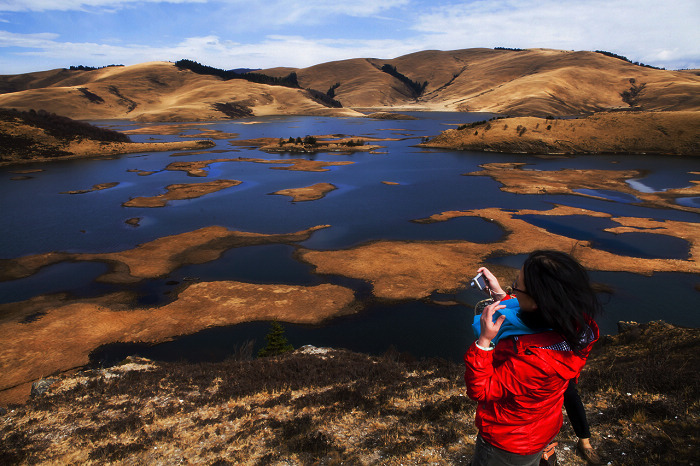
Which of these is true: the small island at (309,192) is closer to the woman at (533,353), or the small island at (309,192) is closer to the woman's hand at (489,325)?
the woman at (533,353)

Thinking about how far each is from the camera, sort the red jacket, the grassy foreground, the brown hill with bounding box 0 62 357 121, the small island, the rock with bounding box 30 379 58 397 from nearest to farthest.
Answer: the red jacket
the grassy foreground
the rock with bounding box 30 379 58 397
the small island
the brown hill with bounding box 0 62 357 121

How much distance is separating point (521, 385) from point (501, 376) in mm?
153

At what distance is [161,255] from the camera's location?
84.5 feet

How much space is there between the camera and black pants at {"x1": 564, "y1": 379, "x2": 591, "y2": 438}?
15.9ft

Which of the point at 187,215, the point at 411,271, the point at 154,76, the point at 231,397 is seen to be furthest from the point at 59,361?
the point at 154,76

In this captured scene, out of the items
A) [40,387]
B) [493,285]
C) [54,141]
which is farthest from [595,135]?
[54,141]

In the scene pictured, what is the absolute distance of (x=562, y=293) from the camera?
Answer: 8.82 feet

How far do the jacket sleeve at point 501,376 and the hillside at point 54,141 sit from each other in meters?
84.1

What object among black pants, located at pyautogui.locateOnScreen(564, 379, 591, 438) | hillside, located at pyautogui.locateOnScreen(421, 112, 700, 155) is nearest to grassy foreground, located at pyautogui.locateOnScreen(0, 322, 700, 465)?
black pants, located at pyautogui.locateOnScreen(564, 379, 591, 438)

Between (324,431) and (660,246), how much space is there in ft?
94.2

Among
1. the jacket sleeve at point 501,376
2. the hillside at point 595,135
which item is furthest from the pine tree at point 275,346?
the hillside at point 595,135

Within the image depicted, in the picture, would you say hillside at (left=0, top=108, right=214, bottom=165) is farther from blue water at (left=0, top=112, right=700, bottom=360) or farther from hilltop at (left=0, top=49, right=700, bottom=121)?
hilltop at (left=0, top=49, right=700, bottom=121)

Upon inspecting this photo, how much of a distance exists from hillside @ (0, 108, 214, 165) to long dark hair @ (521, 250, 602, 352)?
8434 cm

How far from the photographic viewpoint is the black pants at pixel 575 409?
4855mm
